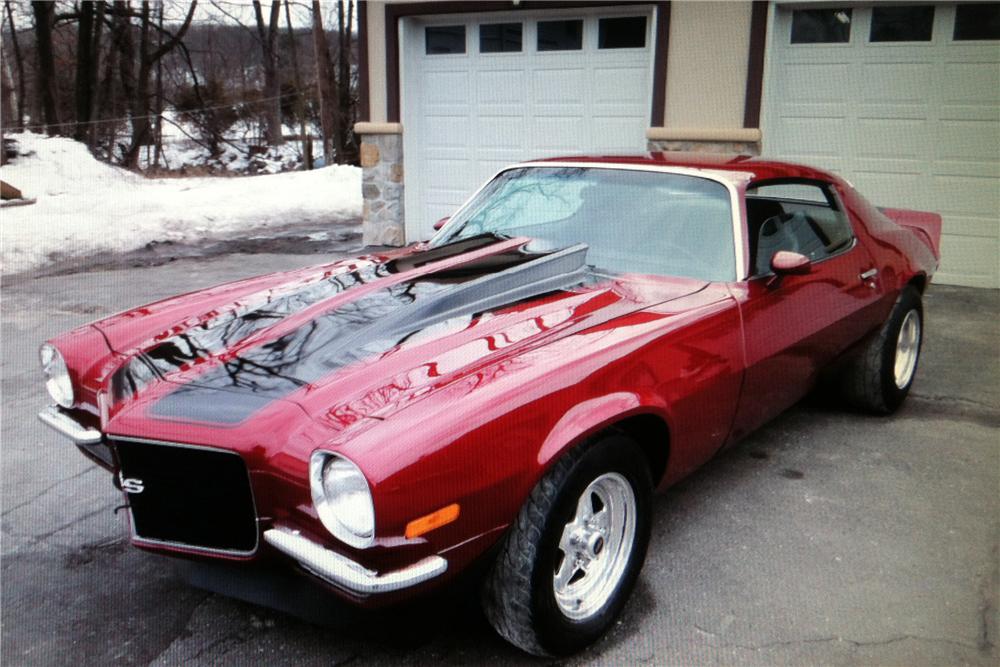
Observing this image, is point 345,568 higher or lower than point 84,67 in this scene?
lower

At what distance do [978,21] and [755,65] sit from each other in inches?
73.8

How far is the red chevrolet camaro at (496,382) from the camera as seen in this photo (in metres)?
2.11

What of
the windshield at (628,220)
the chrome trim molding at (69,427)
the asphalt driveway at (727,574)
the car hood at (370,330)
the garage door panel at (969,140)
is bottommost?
the asphalt driveway at (727,574)

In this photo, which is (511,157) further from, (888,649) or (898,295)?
(888,649)

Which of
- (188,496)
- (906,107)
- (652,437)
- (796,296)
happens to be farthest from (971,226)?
(188,496)

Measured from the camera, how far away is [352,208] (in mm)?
13414

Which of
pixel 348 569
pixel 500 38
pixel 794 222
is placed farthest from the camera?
pixel 500 38

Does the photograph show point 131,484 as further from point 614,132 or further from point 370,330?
point 614,132

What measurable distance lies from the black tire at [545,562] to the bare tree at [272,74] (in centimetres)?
2416

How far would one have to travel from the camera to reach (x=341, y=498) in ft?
6.76

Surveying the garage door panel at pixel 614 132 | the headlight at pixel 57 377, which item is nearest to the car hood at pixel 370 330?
the headlight at pixel 57 377

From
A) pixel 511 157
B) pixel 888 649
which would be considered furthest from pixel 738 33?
pixel 888 649

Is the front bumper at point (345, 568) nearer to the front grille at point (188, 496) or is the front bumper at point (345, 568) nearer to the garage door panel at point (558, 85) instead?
the front grille at point (188, 496)

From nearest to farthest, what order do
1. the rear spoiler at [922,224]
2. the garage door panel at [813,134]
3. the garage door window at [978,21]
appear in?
the rear spoiler at [922,224]
the garage door window at [978,21]
the garage door panel at [813,134]
